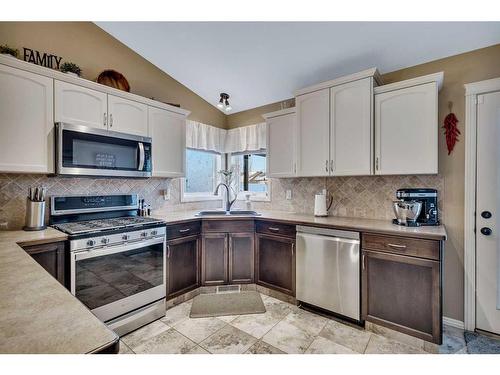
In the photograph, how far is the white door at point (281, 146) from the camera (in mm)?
3002

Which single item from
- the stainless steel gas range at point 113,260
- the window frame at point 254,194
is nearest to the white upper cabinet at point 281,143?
the window frame at point 254,194

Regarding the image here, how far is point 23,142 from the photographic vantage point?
6.24 ft

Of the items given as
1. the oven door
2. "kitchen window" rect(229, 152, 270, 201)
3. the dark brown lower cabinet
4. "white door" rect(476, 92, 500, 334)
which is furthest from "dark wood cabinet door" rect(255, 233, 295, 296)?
"white door" rect(476, 92, 500, 334)

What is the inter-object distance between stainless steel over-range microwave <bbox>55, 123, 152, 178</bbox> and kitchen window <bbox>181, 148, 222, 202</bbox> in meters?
0.97

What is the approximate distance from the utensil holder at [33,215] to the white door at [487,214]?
12.2ft

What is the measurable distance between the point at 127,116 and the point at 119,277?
156 cm

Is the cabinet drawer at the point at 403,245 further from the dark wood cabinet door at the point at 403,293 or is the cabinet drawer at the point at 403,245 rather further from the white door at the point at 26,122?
the white door at the point at 26,122

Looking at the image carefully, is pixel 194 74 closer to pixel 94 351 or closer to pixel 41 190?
pixel 41 190

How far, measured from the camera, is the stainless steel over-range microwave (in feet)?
6.72

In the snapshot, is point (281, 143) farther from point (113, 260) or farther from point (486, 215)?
point (113, 260)

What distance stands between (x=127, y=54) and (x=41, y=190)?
5.88 ft

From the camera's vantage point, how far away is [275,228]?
2.77 m

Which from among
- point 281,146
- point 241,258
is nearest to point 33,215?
point 241,258

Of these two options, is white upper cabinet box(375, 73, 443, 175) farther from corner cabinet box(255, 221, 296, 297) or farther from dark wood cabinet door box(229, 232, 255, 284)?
dark wood cabinet door box(229, 232, 255, 284)
